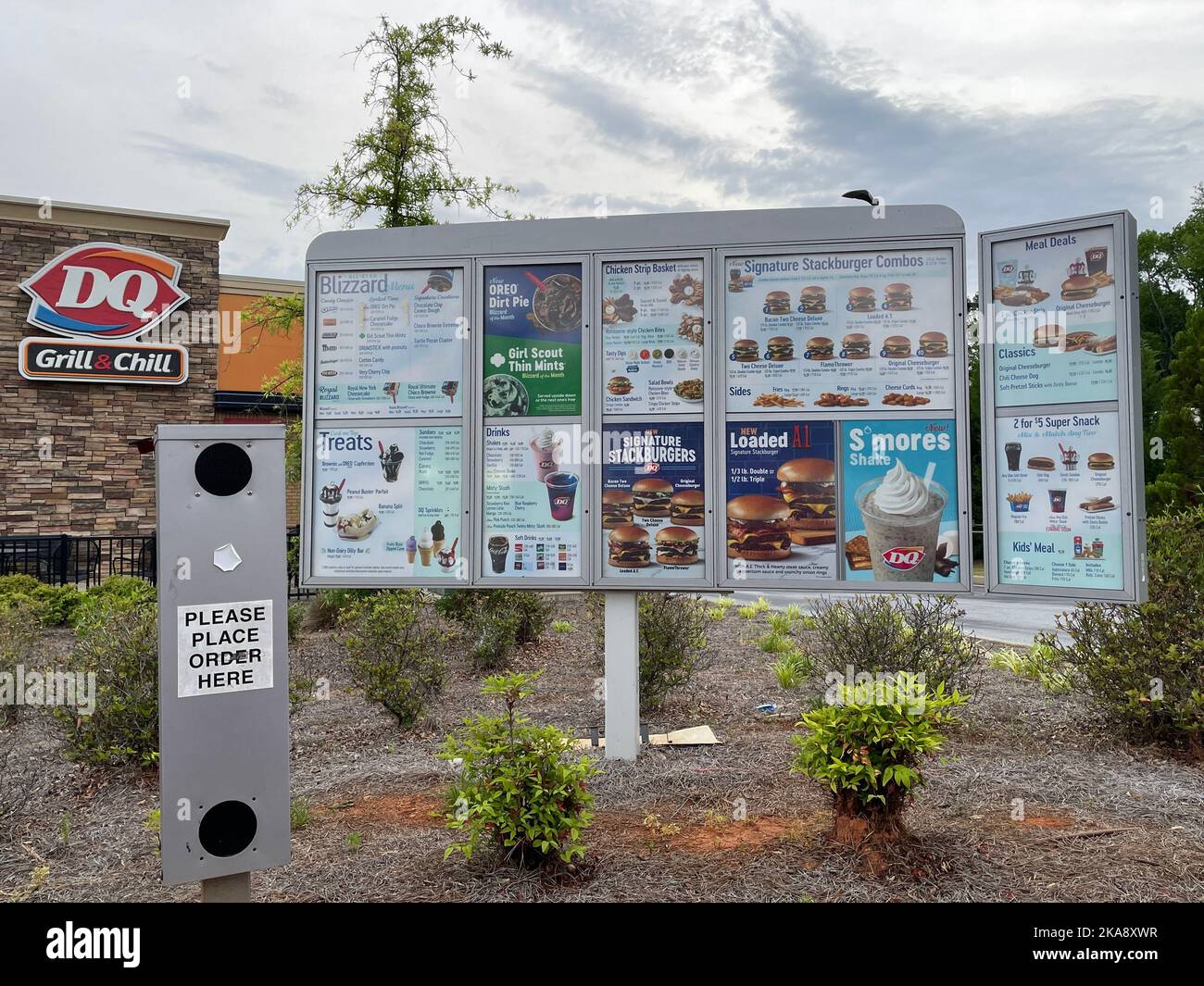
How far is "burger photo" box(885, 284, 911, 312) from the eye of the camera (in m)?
5.61

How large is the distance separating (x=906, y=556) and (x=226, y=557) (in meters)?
4.10

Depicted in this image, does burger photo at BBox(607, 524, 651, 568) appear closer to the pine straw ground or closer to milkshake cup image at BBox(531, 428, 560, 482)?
milkshake cup image at BBox(531, 428, 560, 482)

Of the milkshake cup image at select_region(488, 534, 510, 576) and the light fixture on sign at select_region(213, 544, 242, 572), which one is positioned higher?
the light fixture on sign at select_region(213, 544, 242, 572)

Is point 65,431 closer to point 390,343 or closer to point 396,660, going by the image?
point 396,660

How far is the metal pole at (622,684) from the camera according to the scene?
5953 mm

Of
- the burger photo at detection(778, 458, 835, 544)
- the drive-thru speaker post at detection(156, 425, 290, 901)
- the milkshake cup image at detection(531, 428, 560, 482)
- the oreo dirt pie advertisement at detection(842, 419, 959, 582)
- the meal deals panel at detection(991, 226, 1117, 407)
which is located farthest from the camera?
the milkshake cup image at detection(531, 428, 560, 482)

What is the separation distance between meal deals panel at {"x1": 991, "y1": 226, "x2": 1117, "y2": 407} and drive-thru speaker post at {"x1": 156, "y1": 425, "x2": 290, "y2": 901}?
4.45 m

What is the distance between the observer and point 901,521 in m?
5.55

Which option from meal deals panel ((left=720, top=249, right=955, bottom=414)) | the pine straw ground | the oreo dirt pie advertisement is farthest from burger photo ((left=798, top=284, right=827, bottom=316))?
the pine straw ground

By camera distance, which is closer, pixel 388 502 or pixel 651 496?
pixel 651 496

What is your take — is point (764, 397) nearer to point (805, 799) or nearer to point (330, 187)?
point (805, 799)
